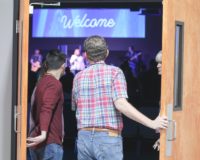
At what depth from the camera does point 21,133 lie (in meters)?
4.59

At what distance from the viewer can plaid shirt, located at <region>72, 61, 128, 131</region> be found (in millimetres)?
4281

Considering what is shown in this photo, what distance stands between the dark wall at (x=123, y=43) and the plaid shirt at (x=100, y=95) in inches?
242

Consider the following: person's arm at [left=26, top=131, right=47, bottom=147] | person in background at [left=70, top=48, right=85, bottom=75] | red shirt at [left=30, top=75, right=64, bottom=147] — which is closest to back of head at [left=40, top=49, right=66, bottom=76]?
red shirt at [left=30, top=75, right=64, bottom=147]

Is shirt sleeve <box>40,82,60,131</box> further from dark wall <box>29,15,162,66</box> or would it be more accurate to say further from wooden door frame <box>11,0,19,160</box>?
dark wall <box>29,15,162,66</box>

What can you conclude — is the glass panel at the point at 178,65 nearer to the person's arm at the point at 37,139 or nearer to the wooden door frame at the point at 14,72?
the person's arm at the point at 37,139

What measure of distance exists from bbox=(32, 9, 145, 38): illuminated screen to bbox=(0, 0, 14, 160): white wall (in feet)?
15.9

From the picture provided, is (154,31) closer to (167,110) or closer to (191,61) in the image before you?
(191,61)

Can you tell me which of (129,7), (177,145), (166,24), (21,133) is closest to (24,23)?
(21,133)

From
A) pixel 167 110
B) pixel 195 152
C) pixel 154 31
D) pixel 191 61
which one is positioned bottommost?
pixel 195 152

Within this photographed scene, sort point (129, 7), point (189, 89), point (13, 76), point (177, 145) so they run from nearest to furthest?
point (177, 145) → point (189, 89) → point (13, 76) → point (129, 7)

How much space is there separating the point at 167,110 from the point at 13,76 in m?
1.78

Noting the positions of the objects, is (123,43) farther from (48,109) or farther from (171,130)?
(171,130)

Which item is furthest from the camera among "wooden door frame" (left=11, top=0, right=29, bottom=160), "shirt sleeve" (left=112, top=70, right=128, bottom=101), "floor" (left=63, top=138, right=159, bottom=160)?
"floor" (left=63, top=138, right=159, bottom=160)

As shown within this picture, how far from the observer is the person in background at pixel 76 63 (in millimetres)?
10211
